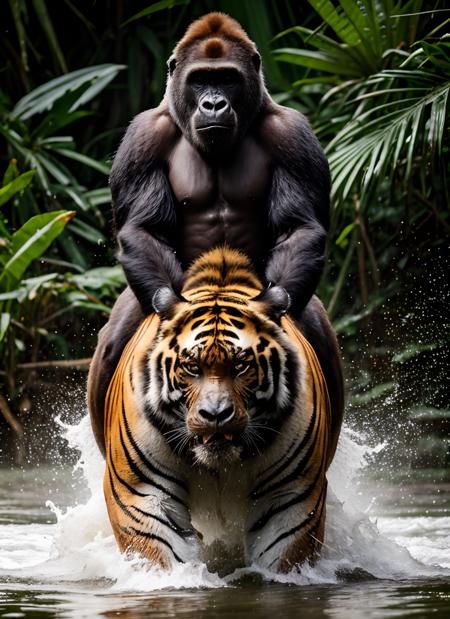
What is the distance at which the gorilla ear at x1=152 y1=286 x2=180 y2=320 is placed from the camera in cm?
424

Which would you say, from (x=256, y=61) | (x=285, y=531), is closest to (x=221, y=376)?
A: (x=285, y=531)

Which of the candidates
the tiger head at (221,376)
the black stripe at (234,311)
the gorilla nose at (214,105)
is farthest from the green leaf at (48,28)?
the black stripe at (234,311)

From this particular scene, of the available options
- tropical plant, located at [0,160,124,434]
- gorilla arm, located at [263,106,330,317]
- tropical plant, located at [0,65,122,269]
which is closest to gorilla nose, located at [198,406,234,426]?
gorilla arm, located at [263,106,330,317]

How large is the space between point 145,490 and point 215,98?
1479mm

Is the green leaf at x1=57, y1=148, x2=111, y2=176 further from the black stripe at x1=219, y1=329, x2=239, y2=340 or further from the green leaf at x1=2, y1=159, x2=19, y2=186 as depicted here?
the black stripe at x1=219, y1=329, x2=239, y2=340

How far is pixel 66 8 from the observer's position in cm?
1294

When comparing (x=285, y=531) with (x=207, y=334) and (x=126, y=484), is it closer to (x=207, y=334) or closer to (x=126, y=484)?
(x=126, y=484)

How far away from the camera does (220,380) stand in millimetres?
3951

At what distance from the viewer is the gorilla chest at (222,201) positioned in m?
4.85

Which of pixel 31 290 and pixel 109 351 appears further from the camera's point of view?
pixel 31 290

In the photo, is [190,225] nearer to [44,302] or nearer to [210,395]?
[210,395]

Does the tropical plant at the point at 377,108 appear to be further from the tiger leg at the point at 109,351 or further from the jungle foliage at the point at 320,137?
the tiger leg at the point at 109,351

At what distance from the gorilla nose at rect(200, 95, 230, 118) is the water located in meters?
1.61

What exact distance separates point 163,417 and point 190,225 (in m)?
0.99
